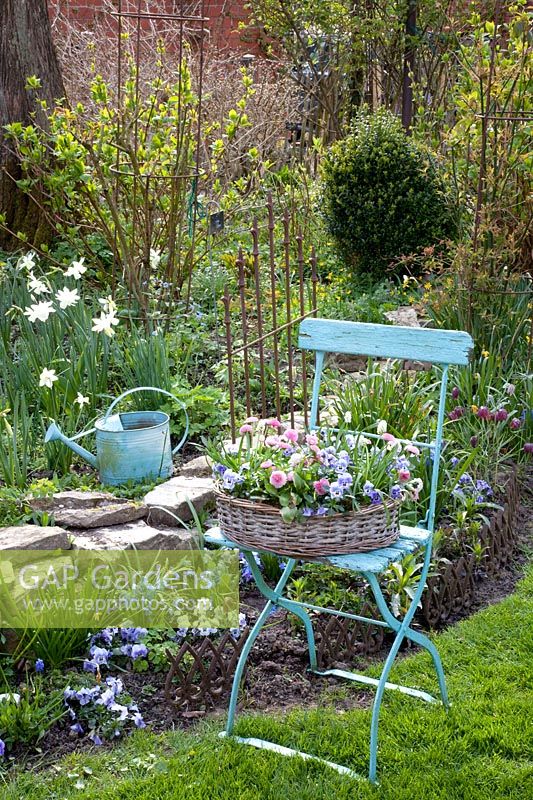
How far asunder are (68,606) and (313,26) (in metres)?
8.37

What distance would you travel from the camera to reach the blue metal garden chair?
2.73 meters

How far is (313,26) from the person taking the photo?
33.1 ft

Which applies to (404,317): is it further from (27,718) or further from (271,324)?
(27,718)

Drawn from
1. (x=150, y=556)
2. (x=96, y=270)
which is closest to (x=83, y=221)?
(x=96, y=270)

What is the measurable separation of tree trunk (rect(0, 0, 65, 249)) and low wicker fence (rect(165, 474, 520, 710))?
4511 mm

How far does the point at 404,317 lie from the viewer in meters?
6.33

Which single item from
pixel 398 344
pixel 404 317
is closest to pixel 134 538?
pixel 398 344

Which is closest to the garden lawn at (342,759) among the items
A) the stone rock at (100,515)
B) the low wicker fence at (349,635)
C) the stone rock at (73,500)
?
the low wicker fence at (349,635)

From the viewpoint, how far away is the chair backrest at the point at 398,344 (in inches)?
A: 114

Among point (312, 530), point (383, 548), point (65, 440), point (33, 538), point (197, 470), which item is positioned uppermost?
point (312, 530)

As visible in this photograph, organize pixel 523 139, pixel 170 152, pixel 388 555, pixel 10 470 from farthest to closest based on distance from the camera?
pixel 170 152 → pixel 523 139 → pixel 10 470 → pixel 388 555

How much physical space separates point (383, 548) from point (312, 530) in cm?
27

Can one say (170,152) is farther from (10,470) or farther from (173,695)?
(173,695)

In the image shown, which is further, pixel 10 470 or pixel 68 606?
pixel 10 470
